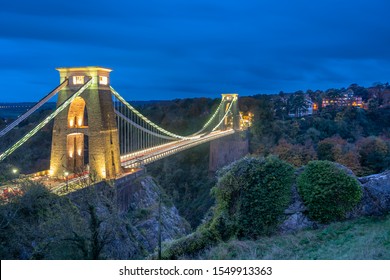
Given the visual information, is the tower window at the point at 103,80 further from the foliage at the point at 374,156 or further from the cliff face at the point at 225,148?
the cliff face at the point at 225,148

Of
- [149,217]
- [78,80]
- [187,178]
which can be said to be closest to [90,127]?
[78,80]

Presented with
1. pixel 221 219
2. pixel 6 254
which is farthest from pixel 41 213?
pixel 221 219

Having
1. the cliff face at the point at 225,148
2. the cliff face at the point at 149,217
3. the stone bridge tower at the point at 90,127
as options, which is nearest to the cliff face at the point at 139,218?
the cliff face at the point at 149,217

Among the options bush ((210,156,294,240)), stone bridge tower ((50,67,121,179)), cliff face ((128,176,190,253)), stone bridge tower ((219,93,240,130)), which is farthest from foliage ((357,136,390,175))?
stone bridge tower ((219,93,240,130))

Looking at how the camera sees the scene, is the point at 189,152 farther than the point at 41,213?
Yes

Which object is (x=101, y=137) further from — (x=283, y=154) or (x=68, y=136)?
(x=283, y=154)
